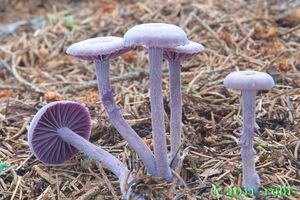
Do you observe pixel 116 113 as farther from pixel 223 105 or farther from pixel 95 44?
pixel 223 105

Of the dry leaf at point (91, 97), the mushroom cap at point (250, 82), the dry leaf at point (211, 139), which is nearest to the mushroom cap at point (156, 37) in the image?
the mushroom cap at point (250, 82)

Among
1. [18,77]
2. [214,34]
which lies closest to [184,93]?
[214,34]

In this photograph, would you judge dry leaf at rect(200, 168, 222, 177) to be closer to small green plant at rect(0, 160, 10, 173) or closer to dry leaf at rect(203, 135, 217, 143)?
dry leaf at rect(203, 135, 217, 143)

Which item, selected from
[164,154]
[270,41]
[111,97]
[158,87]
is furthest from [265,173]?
[270,41]

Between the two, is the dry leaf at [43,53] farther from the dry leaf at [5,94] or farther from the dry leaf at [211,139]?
the dry leaf at [211,139]

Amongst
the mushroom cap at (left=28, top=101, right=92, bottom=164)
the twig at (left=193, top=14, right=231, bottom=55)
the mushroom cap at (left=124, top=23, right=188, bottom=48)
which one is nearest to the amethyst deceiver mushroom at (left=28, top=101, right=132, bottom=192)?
the mushroom cap at (left=28, top=101, right=92, bottom=164)
